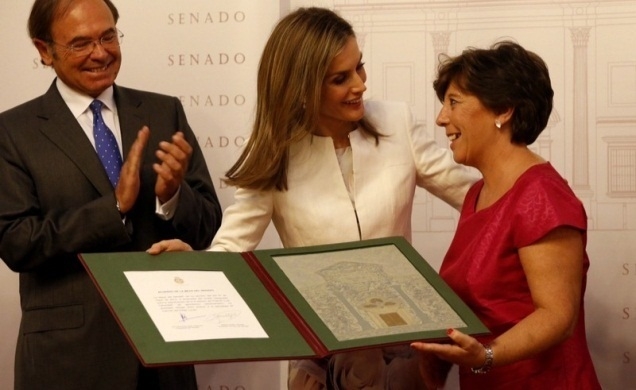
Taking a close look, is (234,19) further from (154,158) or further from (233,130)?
(154,158)

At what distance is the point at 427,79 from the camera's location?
146 inches

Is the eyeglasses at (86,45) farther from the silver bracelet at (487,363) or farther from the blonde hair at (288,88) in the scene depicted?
the silver bracelet at (487,363)

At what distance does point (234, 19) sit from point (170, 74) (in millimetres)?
296

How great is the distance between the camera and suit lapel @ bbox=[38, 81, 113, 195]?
3.16 meters

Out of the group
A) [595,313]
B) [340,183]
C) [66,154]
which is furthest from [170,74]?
[595,313]

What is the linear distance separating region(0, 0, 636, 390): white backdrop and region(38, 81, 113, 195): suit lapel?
0.70 metres

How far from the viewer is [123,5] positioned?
12.9 ft

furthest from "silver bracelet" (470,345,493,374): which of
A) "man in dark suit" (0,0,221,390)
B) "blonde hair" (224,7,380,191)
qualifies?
"man in dark suit" (0,0,221,390)

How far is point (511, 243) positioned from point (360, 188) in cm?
52

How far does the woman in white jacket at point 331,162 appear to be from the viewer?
8.99 feet

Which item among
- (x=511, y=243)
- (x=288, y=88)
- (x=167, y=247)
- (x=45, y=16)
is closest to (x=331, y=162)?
(x=288, y=88)

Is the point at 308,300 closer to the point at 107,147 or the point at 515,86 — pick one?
the point at 515,86

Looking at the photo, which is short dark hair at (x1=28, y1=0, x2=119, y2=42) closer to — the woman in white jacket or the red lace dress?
the woman in white jacket
